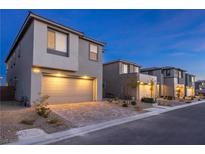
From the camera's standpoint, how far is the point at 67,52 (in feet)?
42.1

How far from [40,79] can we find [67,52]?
3076 millimetres

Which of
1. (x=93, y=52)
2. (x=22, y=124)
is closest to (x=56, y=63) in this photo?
(x=93, y=52)

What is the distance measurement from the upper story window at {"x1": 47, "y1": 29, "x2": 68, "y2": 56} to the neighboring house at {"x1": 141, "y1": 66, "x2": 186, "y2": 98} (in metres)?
22.1

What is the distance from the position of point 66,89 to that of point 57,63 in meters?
2.61

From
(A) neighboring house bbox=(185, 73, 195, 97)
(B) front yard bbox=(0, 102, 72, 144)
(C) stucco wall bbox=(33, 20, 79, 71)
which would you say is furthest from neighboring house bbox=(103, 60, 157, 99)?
(A) neighboring house bbox=(185, 73, 195, 97)

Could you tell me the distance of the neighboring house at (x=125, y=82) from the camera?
69.4 feet

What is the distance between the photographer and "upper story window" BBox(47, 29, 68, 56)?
38.9 feet

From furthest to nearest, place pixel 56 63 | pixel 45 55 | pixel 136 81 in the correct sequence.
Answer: pixel 136 81 < pixel 56 63 < pixel 45 55

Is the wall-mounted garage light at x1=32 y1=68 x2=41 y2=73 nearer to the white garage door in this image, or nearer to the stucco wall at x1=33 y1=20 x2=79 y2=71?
the stucco wall at x1=33 y1=20 x2=79 y2=71

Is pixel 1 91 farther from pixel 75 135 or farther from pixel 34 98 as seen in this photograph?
pixel 75 135

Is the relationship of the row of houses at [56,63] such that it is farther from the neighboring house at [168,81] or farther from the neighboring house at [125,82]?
the neighboring house at [168,81]

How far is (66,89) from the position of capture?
44.4 ft

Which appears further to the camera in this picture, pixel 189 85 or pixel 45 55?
pixel 189 85

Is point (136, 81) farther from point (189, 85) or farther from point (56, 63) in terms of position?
point (189, 85)
